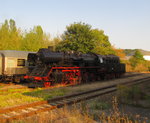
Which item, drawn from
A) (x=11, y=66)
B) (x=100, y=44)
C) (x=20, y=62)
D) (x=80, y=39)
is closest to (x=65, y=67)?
(x=20, y=62)

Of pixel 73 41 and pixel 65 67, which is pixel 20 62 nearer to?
pixel 65 67

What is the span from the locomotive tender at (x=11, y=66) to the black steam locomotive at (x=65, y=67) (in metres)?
1.12

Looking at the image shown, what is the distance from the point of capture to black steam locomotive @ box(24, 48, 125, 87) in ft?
43.9

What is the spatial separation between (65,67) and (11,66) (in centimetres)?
542

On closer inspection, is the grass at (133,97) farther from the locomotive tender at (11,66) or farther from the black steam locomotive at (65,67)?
the locomotive tender at (11,66)

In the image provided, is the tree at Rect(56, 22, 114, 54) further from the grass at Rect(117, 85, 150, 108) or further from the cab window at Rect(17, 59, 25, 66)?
the grass at Rect(117, 85, 150, 108)

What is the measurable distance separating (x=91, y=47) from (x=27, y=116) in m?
22.1

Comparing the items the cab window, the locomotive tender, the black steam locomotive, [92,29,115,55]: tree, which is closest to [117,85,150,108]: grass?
the black steam locomotive

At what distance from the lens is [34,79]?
13211 millimetres

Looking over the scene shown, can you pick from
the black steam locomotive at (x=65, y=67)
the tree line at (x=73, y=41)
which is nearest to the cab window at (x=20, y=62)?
the black steam locomotive at (x=65, y=67)

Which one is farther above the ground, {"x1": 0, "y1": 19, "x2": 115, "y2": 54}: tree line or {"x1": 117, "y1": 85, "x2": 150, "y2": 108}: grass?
{"x1": 0, "y1": 19, "x2": 115, "y2": 54}: tree line

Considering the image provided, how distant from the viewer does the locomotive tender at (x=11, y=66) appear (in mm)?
15344

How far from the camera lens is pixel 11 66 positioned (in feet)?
51.5

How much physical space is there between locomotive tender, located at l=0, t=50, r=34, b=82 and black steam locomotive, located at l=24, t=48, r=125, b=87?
1.12m
